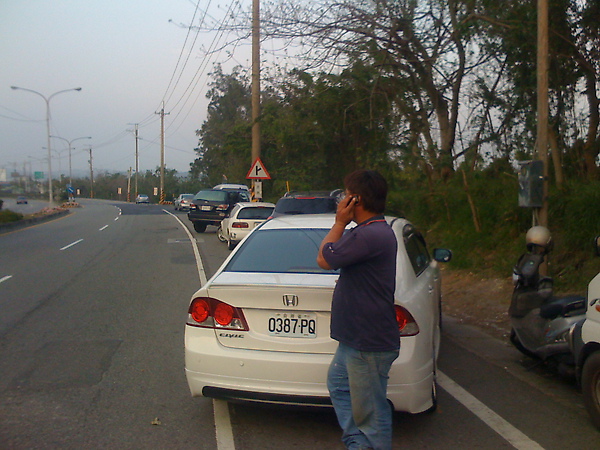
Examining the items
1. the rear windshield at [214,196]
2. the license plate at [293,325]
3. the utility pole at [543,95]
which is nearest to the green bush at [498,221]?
the utility pole at [543,95]

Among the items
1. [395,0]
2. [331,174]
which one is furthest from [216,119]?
[395,0]

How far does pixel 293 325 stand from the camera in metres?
4.11

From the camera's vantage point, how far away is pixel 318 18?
495 inches

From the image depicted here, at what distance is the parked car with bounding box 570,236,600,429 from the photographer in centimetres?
432

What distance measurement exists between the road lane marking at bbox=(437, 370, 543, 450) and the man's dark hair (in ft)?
7.15

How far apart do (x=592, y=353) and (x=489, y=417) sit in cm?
92

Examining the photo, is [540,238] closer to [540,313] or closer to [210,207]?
[540,313]

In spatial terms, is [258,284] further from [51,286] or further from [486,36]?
[486,36]

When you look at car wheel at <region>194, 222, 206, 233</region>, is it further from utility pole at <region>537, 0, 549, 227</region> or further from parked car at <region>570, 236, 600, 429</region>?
parked car at <region>570, 236, 600, 429</region>

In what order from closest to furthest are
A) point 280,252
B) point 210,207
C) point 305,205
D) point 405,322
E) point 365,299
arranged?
point 365,299, point 405,322, point 280,252, point 305,205, point 210,207

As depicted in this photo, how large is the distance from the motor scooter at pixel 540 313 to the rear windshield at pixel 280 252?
7.49ft

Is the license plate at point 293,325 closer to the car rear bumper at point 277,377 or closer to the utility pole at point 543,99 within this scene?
the car rear bumper at point 277,377

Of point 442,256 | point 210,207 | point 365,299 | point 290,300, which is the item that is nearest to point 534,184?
point 442,256

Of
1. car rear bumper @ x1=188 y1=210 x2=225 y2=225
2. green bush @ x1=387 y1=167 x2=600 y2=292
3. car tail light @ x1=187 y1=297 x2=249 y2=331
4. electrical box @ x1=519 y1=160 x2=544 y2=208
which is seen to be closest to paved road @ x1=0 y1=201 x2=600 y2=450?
A: car tail light @ x1=187 y1=297 x2=249 y2=331
